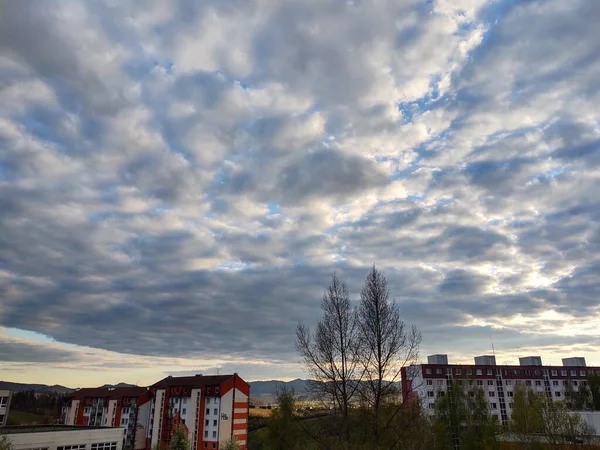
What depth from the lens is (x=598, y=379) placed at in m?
91.4

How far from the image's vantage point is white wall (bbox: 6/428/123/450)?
42.3m

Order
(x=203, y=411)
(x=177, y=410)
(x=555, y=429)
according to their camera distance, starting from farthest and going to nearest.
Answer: (x=177, y=410) < (x=203, y=411) < (x=555, y=429)

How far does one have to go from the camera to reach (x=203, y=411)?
3226 inches

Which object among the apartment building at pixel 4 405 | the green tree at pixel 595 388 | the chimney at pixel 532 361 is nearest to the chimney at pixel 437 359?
the chimney at pixel 532 361

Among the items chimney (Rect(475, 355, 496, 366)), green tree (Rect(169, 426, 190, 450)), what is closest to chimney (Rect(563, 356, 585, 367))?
chimney (Rect(475, 355, 496, 366))

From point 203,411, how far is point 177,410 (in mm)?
6911

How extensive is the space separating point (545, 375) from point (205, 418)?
80.7 m

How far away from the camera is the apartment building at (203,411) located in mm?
80312

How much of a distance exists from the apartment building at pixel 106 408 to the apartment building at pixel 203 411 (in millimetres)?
5260

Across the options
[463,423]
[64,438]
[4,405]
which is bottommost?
[463,423]

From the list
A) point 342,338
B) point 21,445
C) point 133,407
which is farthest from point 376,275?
point 133,407

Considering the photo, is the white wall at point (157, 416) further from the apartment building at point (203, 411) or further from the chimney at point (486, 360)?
the chimney at point (486, 360)

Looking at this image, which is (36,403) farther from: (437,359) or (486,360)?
(486,360)

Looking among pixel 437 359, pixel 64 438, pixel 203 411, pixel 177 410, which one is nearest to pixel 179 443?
A: pixel 64 438
